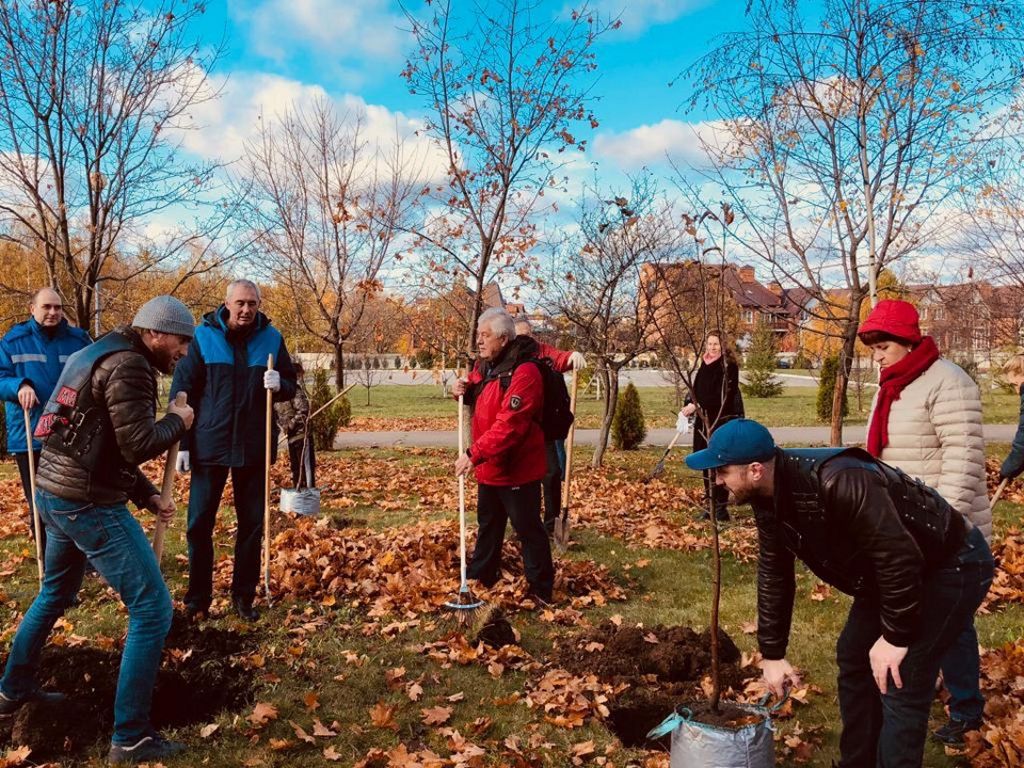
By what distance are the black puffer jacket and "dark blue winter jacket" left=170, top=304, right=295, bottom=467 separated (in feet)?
5.39

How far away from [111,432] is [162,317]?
0.52 m

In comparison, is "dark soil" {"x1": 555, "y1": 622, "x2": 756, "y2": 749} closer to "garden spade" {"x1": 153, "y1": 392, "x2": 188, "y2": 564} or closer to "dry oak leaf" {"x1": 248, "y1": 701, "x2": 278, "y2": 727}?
"dry oak leaf" {"x1": 248, "y1": 701, "x2": 278, "y2": 727}

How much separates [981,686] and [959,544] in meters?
2.15

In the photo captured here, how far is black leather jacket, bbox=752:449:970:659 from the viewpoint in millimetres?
2430

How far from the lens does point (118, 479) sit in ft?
11.1

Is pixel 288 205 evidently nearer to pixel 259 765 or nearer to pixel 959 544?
pixel 259 765

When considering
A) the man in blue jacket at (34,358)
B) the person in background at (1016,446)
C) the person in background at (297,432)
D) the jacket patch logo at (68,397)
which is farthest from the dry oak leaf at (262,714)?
the person in background at (297,432)

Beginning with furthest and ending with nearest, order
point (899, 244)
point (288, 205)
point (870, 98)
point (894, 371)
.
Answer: point (288, 205), point (899, 244), point (870, 98), point (894, 371)

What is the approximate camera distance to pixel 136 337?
335cm

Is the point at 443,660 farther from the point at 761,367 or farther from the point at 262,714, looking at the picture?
the point at 761,367

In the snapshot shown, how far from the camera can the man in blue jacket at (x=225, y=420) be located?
5.00 metres

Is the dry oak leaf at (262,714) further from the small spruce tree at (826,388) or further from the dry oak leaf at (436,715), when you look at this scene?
the small spruce tree at (826,388)

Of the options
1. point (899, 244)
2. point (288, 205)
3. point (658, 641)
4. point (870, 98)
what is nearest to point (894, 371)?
point (658, 641)

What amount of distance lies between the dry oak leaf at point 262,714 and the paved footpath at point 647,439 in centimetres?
1235
